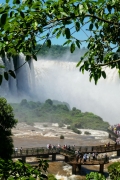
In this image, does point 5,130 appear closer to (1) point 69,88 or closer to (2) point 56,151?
(2) point 56,151

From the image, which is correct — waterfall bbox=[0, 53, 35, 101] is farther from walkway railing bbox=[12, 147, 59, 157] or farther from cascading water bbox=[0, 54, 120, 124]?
walkway railing bbox=[12, 147, 59, 157]

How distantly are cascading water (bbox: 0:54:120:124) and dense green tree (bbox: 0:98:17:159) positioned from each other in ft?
131

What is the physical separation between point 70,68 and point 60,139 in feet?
144

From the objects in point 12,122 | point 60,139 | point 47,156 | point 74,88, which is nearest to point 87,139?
point 60,139

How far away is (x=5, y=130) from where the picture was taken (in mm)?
15617

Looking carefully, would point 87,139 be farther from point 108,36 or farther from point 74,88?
point 74,88

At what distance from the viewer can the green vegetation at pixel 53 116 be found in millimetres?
46156

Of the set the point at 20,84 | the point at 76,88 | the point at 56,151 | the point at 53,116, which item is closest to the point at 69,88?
the point at 76,88

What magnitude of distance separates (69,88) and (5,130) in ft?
196

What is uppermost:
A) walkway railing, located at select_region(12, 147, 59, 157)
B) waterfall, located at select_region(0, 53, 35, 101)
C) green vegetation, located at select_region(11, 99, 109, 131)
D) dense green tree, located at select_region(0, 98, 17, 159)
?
waterfall, located at select_region(0, 53, 35, 101)

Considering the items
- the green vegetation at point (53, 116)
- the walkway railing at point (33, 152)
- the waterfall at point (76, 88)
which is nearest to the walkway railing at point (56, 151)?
the walkway railing at point (33, 152)

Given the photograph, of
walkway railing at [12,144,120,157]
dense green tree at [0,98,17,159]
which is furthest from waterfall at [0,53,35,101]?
dense green tree at [0,98,17,159]

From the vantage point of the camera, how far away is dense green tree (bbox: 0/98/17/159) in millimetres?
14400

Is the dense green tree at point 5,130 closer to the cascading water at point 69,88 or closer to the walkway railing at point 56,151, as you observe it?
the walkway railing at point 56,151
